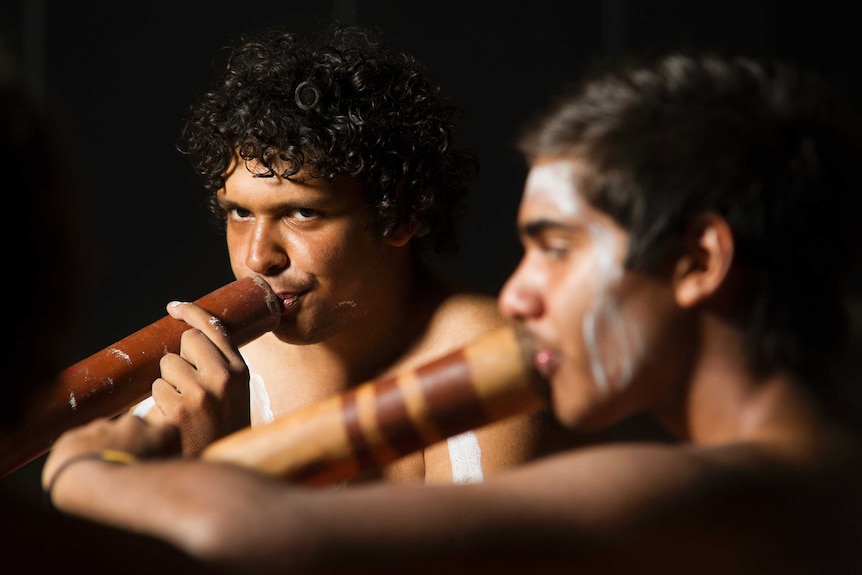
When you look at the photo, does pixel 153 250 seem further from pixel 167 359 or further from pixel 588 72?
pixel 588 72

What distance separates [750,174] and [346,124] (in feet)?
2.94

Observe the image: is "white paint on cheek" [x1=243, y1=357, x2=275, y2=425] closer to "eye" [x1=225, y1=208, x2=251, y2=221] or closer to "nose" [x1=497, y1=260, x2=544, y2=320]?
"eye" [x1=225, y1=208, x2=251, y2=221]

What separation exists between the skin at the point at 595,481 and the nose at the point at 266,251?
0.59 metres

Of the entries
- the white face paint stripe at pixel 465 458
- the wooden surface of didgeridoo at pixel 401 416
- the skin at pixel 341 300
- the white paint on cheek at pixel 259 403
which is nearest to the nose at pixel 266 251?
the skin at pixel 341 300

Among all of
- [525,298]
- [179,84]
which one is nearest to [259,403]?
[525,298]

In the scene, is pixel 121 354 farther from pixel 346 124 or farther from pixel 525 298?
pixel 525 298

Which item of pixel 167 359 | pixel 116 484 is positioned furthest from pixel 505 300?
pixel 167 359

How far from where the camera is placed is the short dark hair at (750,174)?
0.93 m

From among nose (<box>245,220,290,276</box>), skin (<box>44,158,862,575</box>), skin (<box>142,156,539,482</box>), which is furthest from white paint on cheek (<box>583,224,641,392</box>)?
nose (<box>245,220,290,276</box>)

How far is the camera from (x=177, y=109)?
9.09 ft

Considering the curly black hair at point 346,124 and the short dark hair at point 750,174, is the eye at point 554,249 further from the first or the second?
the curly black hair at point 346,124

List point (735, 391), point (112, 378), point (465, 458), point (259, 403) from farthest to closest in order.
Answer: point (259, 403) < point (465, 458) < point (112, 378) < point (735, 391)

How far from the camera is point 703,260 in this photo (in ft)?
3.08

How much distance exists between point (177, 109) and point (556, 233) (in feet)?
6.45
